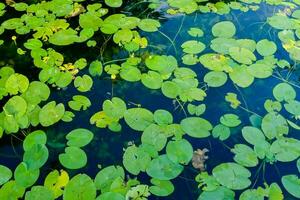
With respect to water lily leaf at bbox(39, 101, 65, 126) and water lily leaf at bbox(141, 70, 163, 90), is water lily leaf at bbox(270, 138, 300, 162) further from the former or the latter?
water lily leaf at bbox(39, 101, 65, 126)

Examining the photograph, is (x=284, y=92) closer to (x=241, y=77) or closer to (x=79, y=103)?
(x=241, y=77)

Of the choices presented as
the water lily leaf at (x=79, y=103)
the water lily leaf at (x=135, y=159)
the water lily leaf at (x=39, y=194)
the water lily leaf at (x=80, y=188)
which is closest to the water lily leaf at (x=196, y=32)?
the water lily leaf at (x=79, y=103)

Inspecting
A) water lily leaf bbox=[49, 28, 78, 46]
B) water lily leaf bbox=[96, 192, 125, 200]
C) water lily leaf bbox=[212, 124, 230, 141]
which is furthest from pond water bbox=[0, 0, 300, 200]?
water lily leaf bbox=[49, 28, 78, 46]

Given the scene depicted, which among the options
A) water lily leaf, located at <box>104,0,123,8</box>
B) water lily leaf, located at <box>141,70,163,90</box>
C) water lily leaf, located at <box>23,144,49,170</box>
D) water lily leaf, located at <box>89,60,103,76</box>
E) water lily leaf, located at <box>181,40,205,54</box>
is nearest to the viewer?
water lily leaf, located at <box>23,144,49,170</box>

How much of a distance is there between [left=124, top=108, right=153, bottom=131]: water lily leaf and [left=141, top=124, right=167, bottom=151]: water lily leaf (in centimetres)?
3

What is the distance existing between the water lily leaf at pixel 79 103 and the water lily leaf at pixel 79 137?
156 millimetres

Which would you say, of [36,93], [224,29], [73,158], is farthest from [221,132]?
[36,93]

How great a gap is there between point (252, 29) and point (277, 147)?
95cm

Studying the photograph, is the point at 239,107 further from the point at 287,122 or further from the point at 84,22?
the point at 84,22

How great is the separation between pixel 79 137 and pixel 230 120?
0.70m

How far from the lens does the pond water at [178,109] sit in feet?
5.17

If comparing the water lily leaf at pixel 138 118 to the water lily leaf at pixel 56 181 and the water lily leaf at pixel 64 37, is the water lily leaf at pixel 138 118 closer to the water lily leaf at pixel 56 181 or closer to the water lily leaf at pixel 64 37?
the water lily leaf at pixel 56 181

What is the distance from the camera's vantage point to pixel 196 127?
168cm

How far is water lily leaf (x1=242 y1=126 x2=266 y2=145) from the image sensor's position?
163 cm
